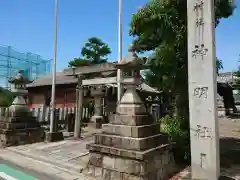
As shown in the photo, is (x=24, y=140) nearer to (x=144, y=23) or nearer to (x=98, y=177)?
(x=98, y=177)

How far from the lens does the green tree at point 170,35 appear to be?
726cm

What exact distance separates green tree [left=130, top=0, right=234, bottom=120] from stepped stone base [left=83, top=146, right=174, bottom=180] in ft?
7.82

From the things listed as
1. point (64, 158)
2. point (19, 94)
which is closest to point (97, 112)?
point (19, 94)

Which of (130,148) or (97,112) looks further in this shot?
(97,112)

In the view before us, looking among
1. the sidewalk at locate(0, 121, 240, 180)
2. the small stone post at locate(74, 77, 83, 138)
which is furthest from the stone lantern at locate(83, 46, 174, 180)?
the small stone post at locate(74, 77, 83, 138)

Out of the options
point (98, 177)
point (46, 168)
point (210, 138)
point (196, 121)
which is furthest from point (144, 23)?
point (46, 168)

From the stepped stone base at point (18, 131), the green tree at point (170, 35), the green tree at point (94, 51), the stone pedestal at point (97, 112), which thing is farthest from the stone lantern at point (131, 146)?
the green tree at point (94, 51)

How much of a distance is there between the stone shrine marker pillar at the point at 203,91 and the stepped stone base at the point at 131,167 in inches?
31.7

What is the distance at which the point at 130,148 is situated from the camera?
5.29 metres

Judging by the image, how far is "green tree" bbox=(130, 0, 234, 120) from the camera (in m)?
7.26

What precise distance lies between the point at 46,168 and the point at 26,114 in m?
4.53

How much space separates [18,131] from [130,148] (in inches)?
267

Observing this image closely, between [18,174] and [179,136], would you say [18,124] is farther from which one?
[179,136]

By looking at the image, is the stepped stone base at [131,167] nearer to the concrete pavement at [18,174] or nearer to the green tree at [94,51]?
the concrete pavement at [18,174]
